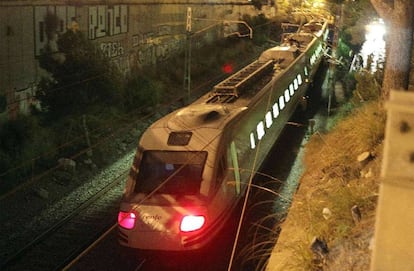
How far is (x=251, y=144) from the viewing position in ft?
38.5

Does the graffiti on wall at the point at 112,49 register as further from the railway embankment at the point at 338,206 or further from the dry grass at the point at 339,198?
the railway embankment at the point at 338,206

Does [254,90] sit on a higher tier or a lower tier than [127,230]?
higher

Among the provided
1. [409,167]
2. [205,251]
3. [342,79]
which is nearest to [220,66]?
[342,79]

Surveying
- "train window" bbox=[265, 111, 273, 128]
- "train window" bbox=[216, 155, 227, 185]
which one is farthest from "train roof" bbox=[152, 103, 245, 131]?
"train window" bbox=[265, 111, 273, 128]

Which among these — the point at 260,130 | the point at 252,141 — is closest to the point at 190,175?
the point at 252,141

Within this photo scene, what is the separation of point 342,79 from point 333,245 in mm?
23392

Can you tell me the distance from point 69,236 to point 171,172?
9.60 ft

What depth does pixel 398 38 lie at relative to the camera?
11.5 m

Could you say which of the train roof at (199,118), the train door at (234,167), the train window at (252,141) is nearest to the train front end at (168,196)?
the train roof at (199,118)

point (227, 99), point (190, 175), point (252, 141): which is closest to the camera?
point (190, 175)

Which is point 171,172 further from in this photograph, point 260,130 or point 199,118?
point 260,130

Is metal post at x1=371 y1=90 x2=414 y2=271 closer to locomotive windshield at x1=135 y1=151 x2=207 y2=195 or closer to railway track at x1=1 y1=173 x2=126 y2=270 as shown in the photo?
locomotive windshield at x1=135 y1=151 x2=207 y2=195

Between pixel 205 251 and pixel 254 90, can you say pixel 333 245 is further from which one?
pixel 254 90

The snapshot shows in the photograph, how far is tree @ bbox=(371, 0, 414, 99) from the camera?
36.6 ft
